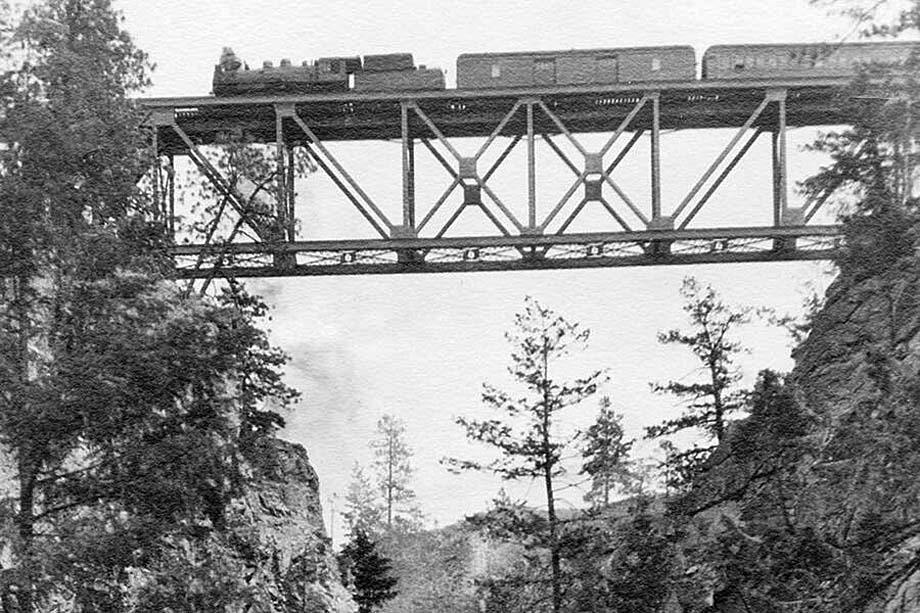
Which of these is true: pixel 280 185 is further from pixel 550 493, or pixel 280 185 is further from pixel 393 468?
pixel 393 468

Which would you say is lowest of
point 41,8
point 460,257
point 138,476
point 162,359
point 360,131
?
point 138,476

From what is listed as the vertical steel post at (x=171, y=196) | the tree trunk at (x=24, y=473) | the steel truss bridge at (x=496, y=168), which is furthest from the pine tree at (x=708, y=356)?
the tree trunk at (x=24, y=473)

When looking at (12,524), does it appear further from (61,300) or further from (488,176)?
(488,176)

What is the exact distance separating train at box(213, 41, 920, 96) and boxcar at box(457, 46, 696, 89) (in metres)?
0.02

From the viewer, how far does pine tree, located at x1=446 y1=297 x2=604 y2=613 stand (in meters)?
22.6

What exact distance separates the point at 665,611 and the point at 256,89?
15883 millimetres

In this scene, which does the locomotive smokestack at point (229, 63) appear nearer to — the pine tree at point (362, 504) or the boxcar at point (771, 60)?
the boxcar at point (771, 60)

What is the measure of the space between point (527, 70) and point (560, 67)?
82cm

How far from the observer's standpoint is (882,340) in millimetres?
18250

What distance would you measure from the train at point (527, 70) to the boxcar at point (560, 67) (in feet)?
0.07

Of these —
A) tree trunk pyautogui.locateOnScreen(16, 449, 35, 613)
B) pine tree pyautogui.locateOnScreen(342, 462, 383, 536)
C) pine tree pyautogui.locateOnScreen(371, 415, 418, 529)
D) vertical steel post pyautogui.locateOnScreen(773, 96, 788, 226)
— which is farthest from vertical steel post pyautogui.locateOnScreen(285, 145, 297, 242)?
pine tree pyautogui.locateOnScreen(371, 415, 418, 529)

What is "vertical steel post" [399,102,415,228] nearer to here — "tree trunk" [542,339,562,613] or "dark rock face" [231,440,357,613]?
"tree trunk" [542,339,562,613]

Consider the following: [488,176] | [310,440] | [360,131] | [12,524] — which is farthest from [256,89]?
[310,440]

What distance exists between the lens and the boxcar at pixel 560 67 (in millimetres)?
26609
